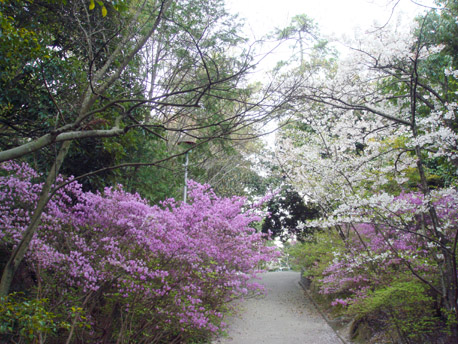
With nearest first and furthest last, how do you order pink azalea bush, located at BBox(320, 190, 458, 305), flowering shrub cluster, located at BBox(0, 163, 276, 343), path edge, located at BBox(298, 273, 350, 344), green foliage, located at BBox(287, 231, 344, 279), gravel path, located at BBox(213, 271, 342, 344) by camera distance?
flowering shrub cluster, located at BBox(0, 163, 276, 343), pink azalea bush, located at BBox(320, 190, 458, 305), path edge, located at BBox(298, 273, 350, 344), gravel path, located at BBox(213, 271, 342, 344), green foliage, located at BBox(287, 231, 344, 279)

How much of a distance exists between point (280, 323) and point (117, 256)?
6.72 metres

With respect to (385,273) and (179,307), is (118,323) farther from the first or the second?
(385,273)

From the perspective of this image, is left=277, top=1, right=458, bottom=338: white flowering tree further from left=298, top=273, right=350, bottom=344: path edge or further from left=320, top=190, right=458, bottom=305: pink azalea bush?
left=298, top=273, right=350, bottom=344: path edge

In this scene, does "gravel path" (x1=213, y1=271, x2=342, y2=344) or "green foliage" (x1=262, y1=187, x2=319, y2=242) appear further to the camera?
"green foliage" (x1=262, y1=187, x2=319, y2=242)

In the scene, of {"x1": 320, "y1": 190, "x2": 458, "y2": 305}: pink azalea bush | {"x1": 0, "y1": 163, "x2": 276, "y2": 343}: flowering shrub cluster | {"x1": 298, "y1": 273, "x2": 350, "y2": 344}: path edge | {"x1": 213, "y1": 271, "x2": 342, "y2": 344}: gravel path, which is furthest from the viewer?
{"x1": 213, "y1": 271, "x2": 342, "y2": 344}: gravel path

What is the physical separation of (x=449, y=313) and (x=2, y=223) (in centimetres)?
568

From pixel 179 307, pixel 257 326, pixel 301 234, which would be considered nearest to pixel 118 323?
pixel 179 307

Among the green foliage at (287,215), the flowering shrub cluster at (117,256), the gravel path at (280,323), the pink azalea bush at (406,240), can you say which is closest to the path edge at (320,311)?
the gravel path at (280,323)

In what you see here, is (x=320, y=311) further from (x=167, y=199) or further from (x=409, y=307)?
(x=167, y=199)

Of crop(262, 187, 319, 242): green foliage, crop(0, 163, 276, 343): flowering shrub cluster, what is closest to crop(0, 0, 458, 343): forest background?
crop(0, 163, 276, 343): flowering shrub cluster

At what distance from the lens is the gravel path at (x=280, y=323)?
7953 millimetres

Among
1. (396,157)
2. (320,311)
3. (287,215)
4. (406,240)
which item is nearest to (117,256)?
(406,240)

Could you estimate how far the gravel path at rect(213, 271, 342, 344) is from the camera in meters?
7.95

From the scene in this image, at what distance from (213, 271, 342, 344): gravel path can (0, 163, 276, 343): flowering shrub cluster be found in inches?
128
